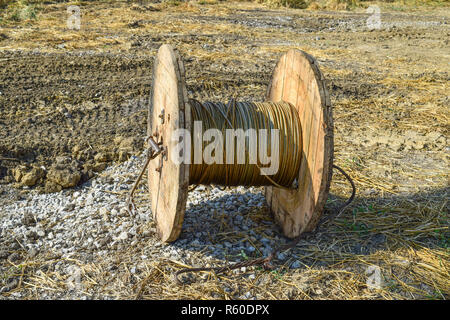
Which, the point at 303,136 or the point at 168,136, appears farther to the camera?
the point at 303,136

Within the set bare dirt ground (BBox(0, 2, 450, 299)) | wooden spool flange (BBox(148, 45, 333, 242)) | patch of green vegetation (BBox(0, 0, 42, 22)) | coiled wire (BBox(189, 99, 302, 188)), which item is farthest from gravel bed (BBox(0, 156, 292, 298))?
patch of green vegetation (BBox(0, 0, 42, 22))

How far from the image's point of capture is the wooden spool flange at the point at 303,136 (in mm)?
2984

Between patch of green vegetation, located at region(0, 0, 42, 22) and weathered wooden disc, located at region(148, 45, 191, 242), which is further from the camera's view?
patch of green vegetation, located at region(0, 0, 42, 22)

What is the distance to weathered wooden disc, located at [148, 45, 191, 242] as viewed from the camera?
2.91 metres

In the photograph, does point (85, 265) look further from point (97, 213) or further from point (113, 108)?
point (113, 108)

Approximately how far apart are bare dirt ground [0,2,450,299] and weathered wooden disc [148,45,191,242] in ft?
1.23

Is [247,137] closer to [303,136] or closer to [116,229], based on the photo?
[303,136]

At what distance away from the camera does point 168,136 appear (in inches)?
126

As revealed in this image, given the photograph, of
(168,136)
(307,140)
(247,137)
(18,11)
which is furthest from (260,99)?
(18,11)

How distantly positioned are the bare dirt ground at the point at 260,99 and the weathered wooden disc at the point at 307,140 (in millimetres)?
353

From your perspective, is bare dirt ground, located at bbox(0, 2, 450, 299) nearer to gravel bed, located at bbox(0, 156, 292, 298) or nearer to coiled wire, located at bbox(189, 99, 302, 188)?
gravel bed, located at bbox(0, 156, 292, 298)

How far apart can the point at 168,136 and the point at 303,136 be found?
0.97 meters

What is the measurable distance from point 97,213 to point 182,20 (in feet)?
30.1

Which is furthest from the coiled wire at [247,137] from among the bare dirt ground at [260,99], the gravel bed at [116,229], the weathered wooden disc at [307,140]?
the bare dirt ground at [260,99]
